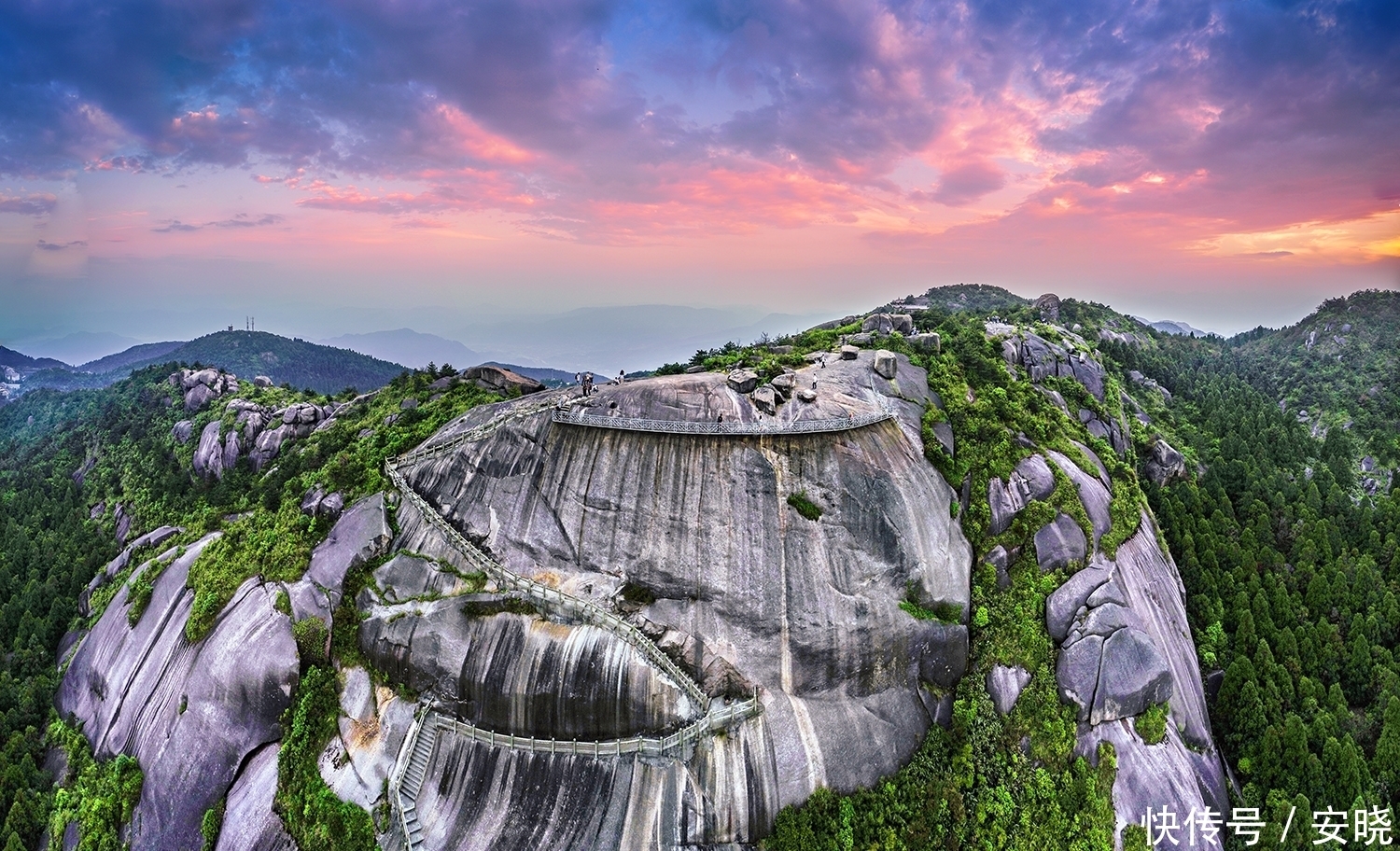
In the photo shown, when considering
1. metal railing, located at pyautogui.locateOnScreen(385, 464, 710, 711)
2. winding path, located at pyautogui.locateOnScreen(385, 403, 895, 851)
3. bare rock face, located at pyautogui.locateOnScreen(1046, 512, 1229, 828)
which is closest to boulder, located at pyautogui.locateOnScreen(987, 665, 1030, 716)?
bare rock face, located at pyautogui.locateOnScreen(1046, 512, 1229, 828)

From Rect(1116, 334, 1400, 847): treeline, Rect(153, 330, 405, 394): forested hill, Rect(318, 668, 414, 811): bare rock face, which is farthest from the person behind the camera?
Rect(153, 330, 405, 394): forested hill

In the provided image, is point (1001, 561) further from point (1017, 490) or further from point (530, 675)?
point (530, 675)

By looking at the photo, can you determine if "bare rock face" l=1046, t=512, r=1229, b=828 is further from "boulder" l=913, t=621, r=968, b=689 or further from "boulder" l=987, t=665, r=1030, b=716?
"boulder" l=913, t=621, r=968, b=689

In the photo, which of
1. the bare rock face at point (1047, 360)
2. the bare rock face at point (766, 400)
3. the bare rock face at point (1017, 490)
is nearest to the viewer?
the bare rock face at point (766, 400)

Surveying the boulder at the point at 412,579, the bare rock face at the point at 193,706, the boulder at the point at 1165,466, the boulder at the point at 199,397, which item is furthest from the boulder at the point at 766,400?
the boulder at the point at 199,397

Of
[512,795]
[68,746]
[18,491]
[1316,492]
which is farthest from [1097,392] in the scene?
[18,491]

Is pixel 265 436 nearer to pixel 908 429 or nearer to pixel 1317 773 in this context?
pixel 908 429

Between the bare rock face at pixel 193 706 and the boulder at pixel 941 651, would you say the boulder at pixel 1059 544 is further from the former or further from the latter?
the bare rock face at pixel 193 706

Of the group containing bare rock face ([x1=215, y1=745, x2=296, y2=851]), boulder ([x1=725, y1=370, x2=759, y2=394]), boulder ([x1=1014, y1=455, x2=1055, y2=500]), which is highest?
boulder ([x1=725, y1=370, x2=759, y2=394])
